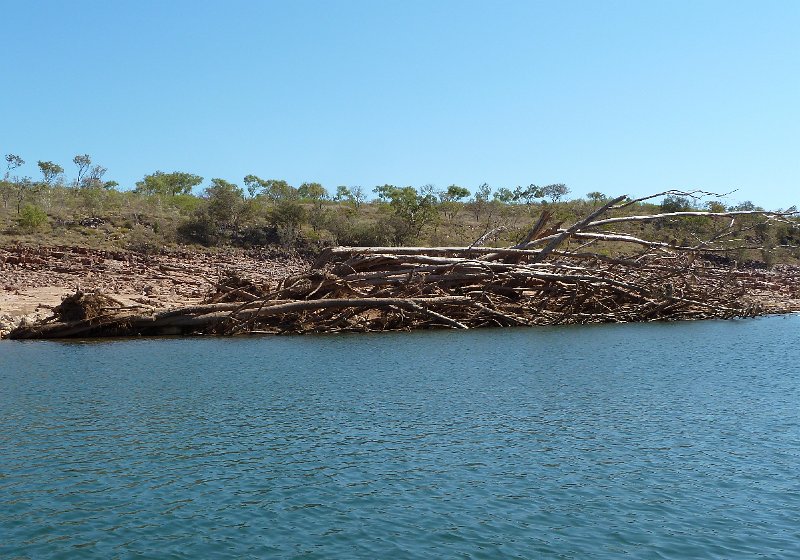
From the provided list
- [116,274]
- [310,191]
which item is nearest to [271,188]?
Result: [310,191]

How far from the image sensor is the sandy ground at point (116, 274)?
98.2ft

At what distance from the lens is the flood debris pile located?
2609 cm

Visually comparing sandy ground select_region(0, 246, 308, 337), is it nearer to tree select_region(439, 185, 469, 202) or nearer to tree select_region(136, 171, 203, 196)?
tree select_region(439, 185, 469, 202)

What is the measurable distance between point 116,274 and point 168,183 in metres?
69.9

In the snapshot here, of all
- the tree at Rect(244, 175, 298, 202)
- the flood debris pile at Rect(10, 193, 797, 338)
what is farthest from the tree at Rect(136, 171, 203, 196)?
the flood debris pile at Rect(10, 193, 797, 338)

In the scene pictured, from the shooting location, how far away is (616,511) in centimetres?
916

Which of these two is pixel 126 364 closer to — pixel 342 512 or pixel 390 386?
pixel 390 386

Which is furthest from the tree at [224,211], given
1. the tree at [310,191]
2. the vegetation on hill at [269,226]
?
the tree at [310,191]

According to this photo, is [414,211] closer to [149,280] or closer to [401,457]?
[149,280]

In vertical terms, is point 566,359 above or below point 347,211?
below

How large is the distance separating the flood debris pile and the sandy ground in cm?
179

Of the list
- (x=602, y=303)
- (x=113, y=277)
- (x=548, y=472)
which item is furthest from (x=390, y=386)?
(x=113, y=277)

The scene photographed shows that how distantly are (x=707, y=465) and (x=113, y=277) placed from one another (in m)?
29.1

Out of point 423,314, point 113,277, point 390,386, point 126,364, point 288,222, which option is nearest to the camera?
point 390,386
